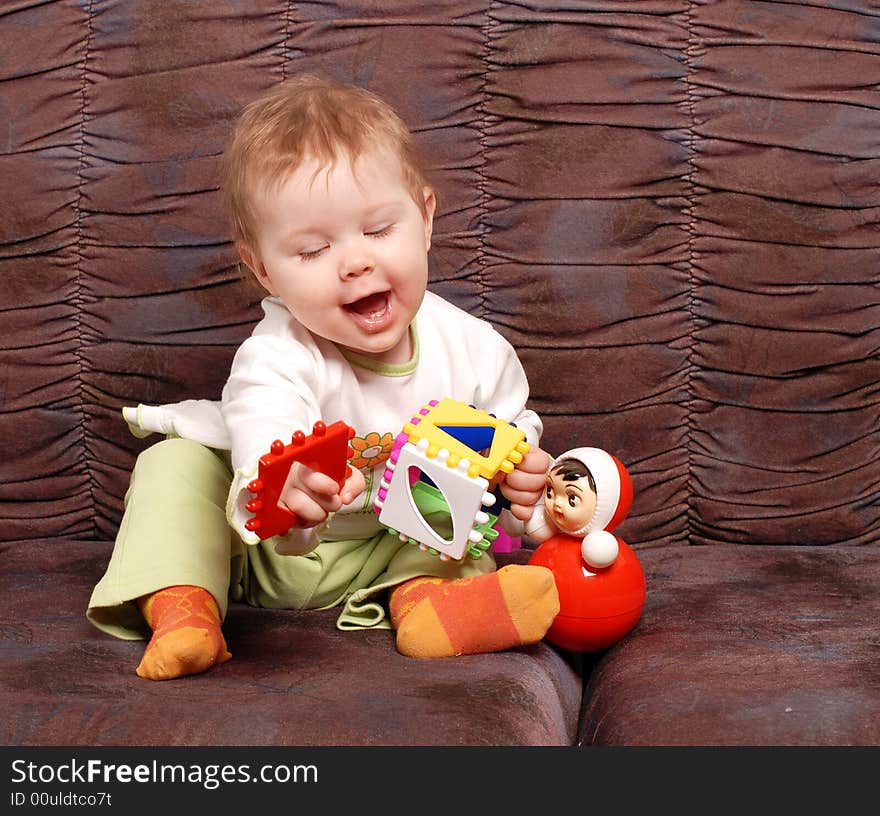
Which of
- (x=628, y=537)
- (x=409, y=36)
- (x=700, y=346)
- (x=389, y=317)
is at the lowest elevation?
(x=628, y=537)

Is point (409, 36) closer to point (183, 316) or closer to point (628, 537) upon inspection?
point (183, 316)

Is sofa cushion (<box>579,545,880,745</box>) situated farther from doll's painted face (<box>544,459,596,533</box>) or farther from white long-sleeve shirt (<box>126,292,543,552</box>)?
white long-sleeve shirt (<box>126,292,543,552</box>)

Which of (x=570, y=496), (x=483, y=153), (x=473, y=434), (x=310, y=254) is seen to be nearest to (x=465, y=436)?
(x=473, y=434)

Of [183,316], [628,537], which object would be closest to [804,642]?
[628,537]

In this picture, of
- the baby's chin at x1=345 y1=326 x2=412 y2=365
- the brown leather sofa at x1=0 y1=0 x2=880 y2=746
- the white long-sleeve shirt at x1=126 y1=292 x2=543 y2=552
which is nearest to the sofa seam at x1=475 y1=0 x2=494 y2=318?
the brown leather sofa at x1=0 y1=0 x2=880 y2=746

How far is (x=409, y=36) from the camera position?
1615 millimetres

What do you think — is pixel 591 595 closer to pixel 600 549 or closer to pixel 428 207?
pixel 600 549

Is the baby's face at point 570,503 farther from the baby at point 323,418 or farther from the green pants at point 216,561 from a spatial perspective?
the green pants at point 216,561

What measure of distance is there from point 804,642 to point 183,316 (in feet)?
2.97

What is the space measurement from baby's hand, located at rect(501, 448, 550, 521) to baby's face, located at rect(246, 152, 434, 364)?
0.20m

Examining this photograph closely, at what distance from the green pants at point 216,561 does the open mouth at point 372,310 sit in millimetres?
251

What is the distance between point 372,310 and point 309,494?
244 mm

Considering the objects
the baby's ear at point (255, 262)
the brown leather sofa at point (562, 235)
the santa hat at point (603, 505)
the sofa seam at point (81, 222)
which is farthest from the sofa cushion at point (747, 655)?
the sofa seam at point (81, 222)
